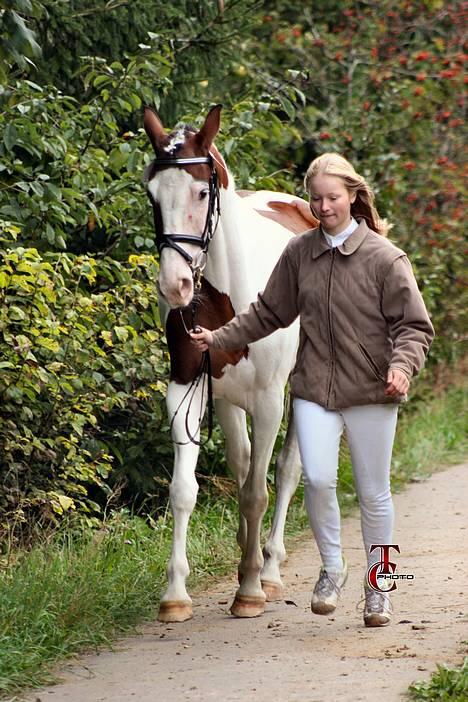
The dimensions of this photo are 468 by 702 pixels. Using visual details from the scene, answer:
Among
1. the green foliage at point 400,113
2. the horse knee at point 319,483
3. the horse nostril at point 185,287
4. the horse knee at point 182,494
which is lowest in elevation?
the horse knee at point 182,494

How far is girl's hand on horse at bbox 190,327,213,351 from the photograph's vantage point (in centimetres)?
546

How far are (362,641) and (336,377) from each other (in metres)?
1.02

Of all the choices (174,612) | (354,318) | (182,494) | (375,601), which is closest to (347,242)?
(354,318)

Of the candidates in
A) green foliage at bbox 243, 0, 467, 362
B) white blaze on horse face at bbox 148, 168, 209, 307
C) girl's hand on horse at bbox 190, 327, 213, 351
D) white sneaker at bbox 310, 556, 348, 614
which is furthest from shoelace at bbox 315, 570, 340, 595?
green foliage at bbox 243, 0, 467, 362

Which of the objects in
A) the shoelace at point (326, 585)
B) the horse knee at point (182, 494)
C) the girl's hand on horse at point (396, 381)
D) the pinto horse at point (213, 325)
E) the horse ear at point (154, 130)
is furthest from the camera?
the horse knee at point (182, 494)

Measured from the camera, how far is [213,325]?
19.4 feet

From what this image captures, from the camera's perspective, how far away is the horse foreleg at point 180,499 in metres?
5.61

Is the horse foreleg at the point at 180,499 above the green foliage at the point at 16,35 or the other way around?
the other way around

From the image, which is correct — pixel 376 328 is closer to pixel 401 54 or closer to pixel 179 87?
pixel 179 87

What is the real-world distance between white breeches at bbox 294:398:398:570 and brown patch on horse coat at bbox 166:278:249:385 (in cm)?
69

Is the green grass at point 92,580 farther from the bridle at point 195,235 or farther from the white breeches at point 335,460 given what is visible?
the bridle at point 195,235

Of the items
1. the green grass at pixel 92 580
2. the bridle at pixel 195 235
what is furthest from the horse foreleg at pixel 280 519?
the bridle at pixel 195 235

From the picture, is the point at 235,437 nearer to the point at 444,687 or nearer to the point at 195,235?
the point at 195,235

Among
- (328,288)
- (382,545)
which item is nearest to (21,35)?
(328,288)
